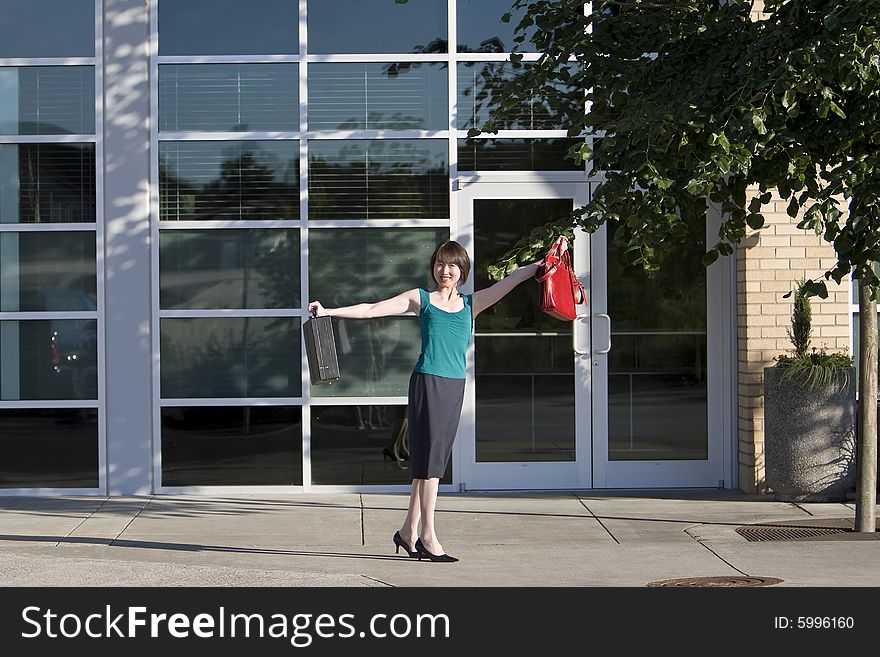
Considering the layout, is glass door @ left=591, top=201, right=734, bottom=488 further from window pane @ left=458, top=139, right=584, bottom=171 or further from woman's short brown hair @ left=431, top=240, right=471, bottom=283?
woman's short brown hair @ left=431, top=240, right=471, bottom=283

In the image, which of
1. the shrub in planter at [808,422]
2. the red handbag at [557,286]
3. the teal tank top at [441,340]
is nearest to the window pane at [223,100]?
the teal tank top at [441,340]

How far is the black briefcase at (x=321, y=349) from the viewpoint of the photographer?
22.5 ft

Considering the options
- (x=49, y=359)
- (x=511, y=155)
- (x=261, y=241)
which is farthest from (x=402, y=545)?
(x=49, y=359)

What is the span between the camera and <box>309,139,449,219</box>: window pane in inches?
395

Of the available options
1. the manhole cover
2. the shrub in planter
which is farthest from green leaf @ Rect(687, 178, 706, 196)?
the shrub in planter

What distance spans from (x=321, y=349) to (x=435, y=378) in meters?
0.68

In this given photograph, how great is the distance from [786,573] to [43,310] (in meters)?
5.95

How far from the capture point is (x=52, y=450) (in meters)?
10.0

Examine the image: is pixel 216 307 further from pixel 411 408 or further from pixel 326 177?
pixel 411 408

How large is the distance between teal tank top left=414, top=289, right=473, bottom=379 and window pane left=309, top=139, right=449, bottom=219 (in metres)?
2.88

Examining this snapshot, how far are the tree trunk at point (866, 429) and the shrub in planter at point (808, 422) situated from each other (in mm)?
1028
